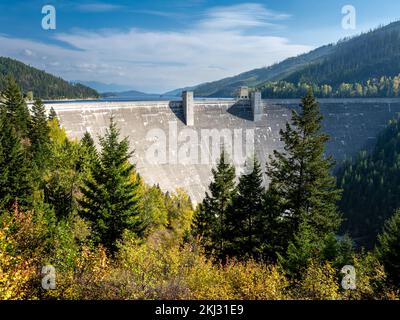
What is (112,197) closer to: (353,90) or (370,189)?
(370,189)

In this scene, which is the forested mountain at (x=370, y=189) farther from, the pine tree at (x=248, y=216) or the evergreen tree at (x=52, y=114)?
the evergreen tree at (x=52, y=114)

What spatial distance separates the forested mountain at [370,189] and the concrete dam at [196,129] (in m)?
5.34

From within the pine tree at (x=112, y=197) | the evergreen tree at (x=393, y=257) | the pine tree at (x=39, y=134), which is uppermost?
the pine tree at (x=39, y=134)

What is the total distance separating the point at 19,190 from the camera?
86.9ft

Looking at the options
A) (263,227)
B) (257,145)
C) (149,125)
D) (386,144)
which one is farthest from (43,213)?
(386,144)

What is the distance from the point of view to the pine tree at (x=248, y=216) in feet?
85.1

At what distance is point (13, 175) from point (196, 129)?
132 feet

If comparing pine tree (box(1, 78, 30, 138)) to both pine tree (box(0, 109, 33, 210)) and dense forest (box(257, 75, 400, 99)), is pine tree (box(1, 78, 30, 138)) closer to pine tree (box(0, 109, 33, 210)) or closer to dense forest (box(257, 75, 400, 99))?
pine tree (box(0, 109, 33, 210))

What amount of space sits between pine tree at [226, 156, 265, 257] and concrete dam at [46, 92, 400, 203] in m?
23.2

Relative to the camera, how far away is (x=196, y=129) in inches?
2520

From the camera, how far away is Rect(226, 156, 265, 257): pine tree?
2594 cm

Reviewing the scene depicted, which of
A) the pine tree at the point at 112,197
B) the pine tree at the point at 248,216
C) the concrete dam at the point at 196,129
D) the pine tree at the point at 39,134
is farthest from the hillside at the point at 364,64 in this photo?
the pine tree at the point at 112,197
